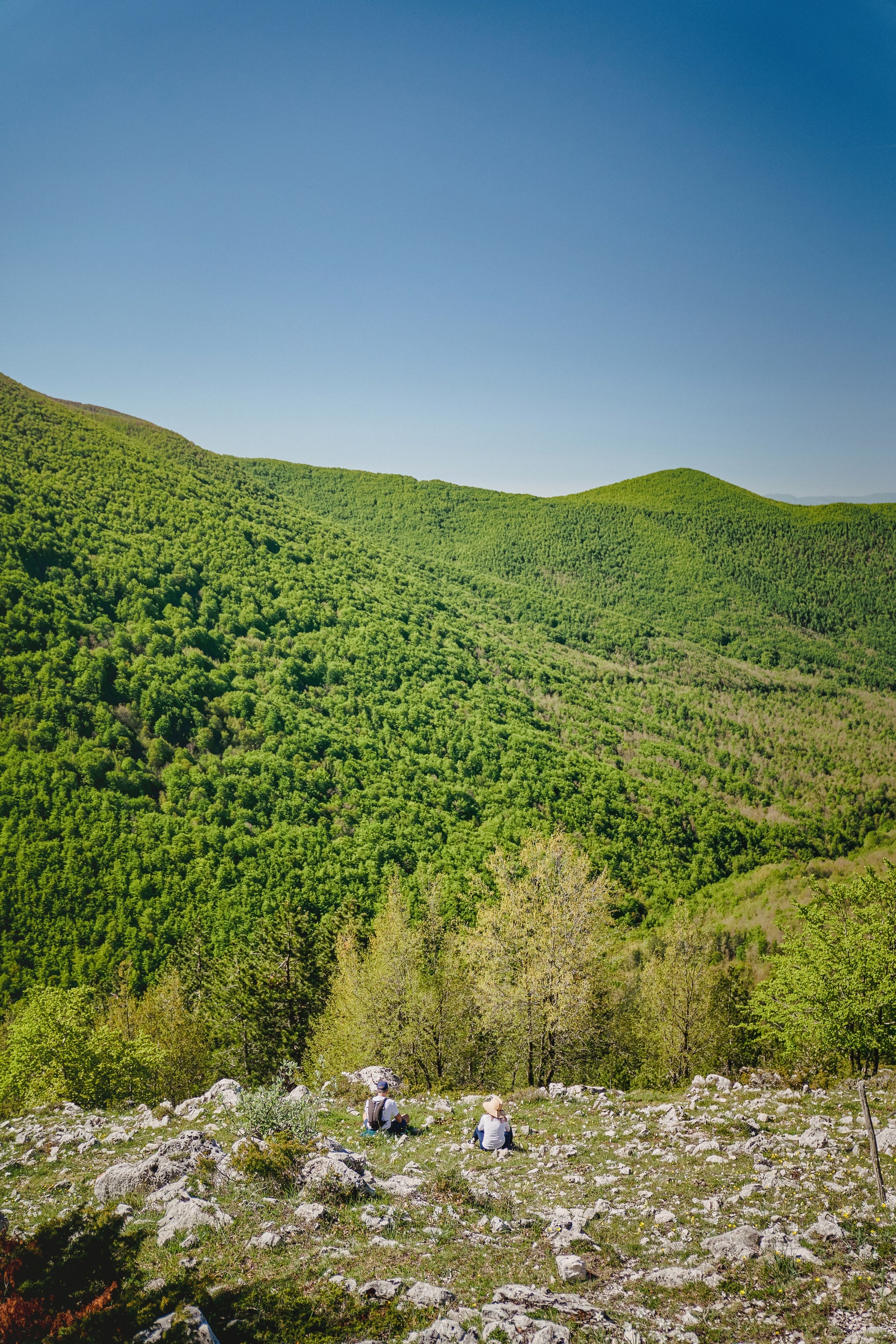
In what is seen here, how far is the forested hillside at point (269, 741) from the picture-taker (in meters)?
60.9

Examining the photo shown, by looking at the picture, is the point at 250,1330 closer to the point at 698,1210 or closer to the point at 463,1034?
the point at 698,1210

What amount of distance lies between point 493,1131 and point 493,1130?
32 millimetres

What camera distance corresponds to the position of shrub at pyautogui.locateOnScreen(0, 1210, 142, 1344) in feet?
22.8

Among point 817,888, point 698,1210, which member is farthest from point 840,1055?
point 698,1210

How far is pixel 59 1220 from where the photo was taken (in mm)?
9906

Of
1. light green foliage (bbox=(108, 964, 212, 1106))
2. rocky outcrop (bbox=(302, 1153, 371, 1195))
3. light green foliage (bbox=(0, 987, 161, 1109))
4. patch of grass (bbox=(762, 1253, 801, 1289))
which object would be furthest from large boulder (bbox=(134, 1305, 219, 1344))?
light green foliage (bbox=(108, 964, 212, 1106))

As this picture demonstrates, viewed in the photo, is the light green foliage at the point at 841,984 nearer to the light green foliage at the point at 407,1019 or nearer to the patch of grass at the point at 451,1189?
the patch of grass at the point at 451,1189

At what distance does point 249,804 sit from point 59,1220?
66.7 metres

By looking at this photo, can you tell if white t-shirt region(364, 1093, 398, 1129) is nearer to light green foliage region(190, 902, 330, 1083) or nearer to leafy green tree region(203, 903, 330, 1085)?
light green foliage region(190, 902, 330, 1083)

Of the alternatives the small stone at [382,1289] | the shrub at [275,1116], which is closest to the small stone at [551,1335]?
the small stone at [382,1289]

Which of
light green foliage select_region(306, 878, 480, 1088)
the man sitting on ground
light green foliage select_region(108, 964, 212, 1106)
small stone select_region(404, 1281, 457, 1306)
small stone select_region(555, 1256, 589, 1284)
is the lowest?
light green foliage select_region(108, 964, 212, 1106)

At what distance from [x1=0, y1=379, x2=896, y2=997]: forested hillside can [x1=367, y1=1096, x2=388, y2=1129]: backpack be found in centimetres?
4104

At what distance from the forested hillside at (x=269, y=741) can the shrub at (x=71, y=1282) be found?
4573cm

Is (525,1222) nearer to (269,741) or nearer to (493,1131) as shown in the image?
(493,1131)
